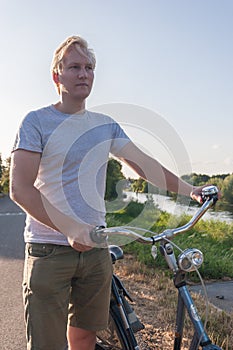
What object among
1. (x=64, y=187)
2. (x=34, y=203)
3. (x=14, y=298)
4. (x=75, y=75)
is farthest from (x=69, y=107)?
(x=14, y=298)

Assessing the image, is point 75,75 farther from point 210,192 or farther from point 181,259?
point 181,259

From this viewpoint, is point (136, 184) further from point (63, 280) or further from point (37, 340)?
point (37, 340)

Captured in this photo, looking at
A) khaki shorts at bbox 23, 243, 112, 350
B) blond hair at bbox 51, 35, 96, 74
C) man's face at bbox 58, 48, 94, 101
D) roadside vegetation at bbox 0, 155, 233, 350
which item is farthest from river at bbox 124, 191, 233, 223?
blond hair at bbox 51, 35, 96, 74

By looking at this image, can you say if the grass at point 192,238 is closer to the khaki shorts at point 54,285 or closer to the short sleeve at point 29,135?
the khaki shorts at point 54,285

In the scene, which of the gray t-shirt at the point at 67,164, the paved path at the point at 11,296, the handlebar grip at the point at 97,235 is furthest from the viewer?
the paved path at the point at 11,296

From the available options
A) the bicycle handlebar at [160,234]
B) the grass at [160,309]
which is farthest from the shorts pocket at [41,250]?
the grass at [160,309]

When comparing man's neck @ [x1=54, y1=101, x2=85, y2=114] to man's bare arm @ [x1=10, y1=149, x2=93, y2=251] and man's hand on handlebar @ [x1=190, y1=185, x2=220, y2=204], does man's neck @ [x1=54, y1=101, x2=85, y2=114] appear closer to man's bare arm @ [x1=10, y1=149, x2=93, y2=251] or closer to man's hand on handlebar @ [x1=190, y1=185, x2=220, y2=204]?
man's bare arm @ [x1=10, y1=149, x2=93, y2=251]

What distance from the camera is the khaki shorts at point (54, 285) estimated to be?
2.05 metres

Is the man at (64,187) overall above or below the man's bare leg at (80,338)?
above

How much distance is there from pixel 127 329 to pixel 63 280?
728 millimetres

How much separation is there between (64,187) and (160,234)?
53 centimetres

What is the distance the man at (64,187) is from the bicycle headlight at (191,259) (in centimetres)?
32

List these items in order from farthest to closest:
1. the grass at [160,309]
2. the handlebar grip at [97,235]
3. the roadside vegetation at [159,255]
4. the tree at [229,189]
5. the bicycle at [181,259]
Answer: the tree at [229,189]
the grass at [160,309]
the roadside vegetation at [159,255]
the bicycle at [181,259]
the handlebar grip at [97,235]

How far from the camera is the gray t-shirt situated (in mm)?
2033
